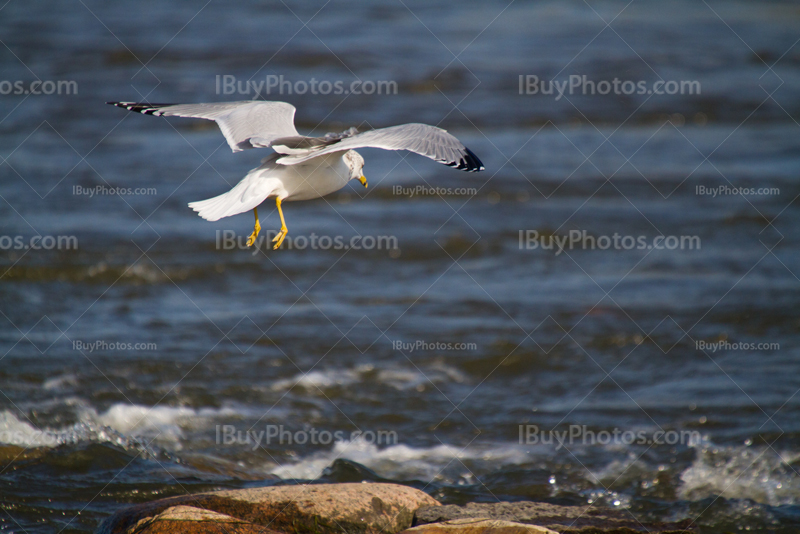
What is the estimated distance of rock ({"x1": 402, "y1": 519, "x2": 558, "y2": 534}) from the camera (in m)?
5.32

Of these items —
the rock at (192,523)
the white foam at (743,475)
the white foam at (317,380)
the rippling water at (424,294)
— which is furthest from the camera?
the white foam at (317,380)

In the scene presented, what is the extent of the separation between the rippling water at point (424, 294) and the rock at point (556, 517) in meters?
1.13

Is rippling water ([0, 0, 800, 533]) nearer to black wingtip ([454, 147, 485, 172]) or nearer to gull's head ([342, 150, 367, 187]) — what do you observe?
gull's head ([342, 150, 367, 187])

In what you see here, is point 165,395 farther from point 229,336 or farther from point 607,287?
point 607,287

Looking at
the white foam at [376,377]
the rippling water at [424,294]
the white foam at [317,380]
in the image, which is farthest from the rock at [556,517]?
the white foam at [317,380]

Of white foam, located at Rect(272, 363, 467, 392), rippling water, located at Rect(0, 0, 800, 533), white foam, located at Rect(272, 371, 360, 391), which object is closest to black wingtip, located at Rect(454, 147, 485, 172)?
rippling water, located at Rect(0, 0, 800, 533)

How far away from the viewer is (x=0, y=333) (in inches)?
406

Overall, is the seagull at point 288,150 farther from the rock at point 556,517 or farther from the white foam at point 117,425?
the white foam at point 117,425

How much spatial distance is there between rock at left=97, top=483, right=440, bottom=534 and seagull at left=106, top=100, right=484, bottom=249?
1773 millimetres

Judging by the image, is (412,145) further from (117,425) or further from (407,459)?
(117,425)

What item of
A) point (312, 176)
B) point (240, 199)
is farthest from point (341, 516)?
point (312, 176)

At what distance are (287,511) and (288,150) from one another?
245 cm

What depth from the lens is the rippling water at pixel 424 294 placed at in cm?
793

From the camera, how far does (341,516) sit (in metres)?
5.59
